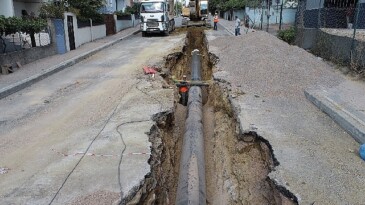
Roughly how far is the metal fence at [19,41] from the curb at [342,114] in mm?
10644

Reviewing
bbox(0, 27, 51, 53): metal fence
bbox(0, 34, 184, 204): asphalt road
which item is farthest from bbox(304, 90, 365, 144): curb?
bbox(0, 27, 51, 53): metal fence

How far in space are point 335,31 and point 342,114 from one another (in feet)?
28.9

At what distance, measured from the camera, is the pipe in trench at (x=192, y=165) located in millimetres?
5586

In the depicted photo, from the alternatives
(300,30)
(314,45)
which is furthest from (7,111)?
(300,30)

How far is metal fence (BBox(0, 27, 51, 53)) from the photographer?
40.9ft

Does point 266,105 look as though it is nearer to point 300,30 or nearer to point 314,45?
point 314,45

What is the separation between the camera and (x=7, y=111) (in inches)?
326

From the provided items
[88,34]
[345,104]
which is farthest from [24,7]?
[345,104]

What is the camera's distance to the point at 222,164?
7.55 metres

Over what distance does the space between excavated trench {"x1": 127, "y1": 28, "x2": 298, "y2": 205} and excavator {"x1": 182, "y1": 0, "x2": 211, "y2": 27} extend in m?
25.3

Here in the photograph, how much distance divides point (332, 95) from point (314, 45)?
7.14 meters

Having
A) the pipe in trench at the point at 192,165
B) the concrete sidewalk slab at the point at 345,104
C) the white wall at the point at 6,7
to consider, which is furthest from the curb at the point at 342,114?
the white wall at the point at 6,7

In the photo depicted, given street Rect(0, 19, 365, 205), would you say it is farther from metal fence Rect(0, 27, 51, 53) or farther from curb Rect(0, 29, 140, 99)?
metal fence Rect(0, 27, 51, 53)

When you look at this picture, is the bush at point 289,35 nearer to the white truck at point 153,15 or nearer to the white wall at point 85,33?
the white truck at point 153,15
